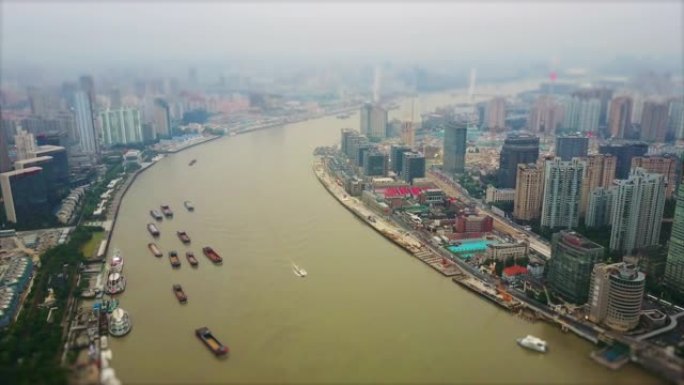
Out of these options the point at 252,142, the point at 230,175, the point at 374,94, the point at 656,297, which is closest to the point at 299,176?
the point at 230,175

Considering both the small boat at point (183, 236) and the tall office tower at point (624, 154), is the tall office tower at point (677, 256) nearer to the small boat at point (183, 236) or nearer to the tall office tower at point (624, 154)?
the tall office tower at point (624, 154)

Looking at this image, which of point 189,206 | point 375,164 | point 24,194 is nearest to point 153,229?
point 189,206

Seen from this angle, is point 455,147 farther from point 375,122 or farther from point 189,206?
Answer: point 189,206

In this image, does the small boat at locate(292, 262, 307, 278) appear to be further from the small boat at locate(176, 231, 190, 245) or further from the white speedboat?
the white speedboat

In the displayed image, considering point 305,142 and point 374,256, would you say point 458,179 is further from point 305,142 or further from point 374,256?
point 305,142

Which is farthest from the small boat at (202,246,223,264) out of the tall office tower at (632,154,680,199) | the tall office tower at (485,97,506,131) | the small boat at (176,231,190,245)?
the tall office tower at (485,97,506,131)

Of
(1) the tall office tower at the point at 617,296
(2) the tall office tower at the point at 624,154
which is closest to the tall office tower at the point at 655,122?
(2) the tall office tower at the point at 624,154
